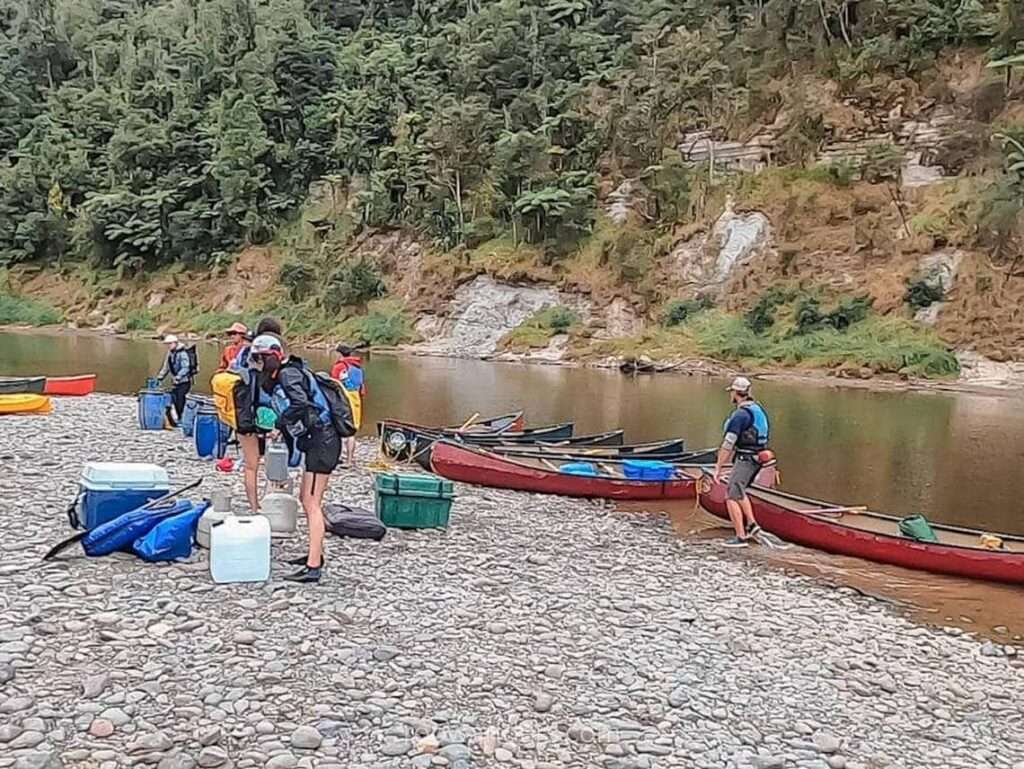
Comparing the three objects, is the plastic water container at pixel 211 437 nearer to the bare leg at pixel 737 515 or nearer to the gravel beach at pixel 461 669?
the gravel beach at pixel 461 669

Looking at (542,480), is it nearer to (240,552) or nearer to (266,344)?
(266,344)

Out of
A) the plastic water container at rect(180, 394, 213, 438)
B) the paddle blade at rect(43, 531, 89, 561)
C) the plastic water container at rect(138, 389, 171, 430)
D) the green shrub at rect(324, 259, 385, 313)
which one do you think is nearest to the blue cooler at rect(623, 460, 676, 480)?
the plastic water container at rect(180, 394, 213, 438)

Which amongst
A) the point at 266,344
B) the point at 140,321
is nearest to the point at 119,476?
the point at 266,344

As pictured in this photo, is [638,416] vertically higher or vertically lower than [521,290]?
lower

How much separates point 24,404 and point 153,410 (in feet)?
12.2

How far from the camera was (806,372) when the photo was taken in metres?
43.4

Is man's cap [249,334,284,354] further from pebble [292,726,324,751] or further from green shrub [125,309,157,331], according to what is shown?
green shrub [125,309,157,331]

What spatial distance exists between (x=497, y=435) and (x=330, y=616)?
12.8 m

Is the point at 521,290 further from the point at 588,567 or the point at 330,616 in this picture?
the point at 330,616

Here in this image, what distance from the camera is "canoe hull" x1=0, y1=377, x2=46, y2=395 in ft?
73.4

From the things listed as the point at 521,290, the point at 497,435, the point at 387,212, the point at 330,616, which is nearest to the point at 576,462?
the point at 497,435

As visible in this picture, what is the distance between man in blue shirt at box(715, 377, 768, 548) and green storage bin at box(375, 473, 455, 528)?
4149 mm

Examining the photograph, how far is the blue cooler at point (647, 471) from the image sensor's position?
17734 mm

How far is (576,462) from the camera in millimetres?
18641
